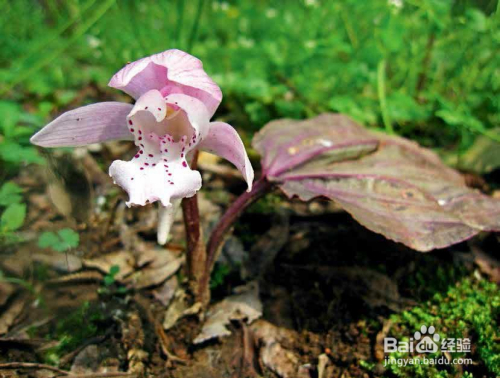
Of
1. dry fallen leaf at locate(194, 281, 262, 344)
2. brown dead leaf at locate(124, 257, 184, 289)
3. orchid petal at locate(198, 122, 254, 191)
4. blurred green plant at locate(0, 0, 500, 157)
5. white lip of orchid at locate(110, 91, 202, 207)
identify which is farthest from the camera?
blurred green plant at locate(0, 0, 500, 157)

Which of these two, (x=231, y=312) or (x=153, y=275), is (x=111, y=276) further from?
(x=231, y=312)

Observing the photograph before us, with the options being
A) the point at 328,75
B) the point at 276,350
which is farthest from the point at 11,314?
the point at 328,75

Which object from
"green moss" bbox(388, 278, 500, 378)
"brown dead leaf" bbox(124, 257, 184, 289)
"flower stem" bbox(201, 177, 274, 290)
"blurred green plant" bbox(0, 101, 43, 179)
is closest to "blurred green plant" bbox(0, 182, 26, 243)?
"blurred green plant" bbox(0, 101, 43, 179)

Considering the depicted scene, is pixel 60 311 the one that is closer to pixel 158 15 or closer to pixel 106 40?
pixel 106 40

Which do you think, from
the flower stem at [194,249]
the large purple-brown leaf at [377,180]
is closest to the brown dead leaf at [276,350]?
the flower stem at [194,249]

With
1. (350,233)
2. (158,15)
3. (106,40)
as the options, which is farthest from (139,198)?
(158,15)

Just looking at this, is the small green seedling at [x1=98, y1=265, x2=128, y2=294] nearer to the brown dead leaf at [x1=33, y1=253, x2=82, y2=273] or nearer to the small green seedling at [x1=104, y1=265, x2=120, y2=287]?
the small green seedling at [x1=104, y1=265, x2=120, y2=287]
